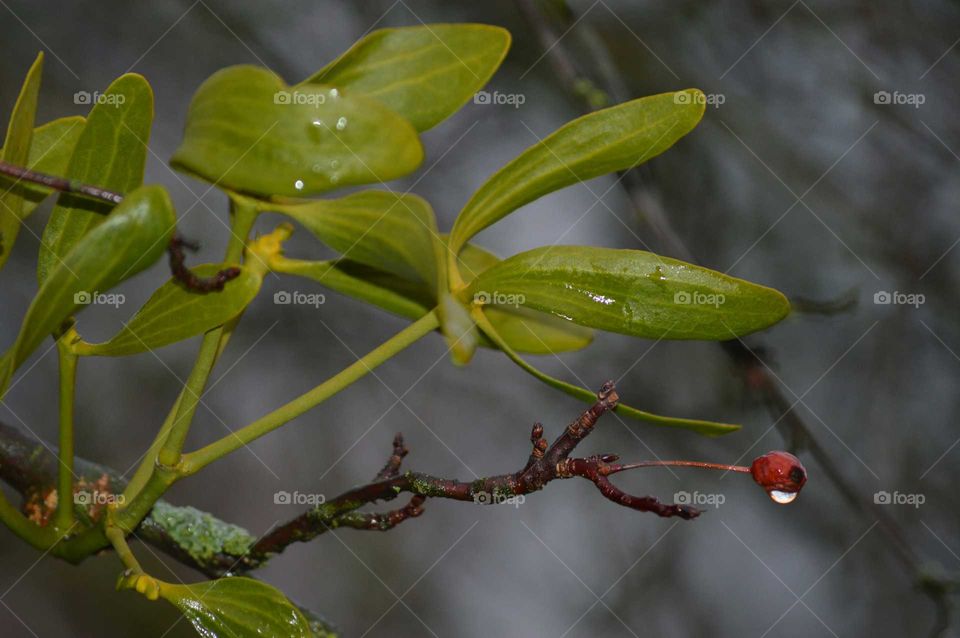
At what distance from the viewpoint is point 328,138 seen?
22.1 inches

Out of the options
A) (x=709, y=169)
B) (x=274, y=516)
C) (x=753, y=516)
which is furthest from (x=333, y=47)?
(x=753, y=516)

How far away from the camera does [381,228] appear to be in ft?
1.98

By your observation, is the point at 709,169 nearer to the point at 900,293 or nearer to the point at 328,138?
the point at 900,293

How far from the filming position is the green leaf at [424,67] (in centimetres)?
73

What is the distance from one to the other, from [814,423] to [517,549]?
958mm

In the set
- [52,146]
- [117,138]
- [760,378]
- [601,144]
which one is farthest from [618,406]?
[760,378]

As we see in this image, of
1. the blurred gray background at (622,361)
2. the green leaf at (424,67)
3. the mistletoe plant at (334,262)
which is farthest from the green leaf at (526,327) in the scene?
the blurred gray background at (622,361)

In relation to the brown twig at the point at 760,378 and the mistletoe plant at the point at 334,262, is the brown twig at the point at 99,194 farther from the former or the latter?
the brown twig at the point at 760,378

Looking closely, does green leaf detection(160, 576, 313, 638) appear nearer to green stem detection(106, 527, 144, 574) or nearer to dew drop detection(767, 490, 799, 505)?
green stem detection(106, 527, 144, 574)

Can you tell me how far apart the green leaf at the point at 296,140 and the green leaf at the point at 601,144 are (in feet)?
0.55

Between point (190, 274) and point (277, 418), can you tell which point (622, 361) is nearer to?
point (277, 418)

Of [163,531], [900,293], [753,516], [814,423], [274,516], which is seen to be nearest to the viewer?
[163,531]

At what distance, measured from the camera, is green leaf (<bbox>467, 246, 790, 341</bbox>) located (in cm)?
69

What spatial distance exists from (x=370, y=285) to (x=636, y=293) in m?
0.25
